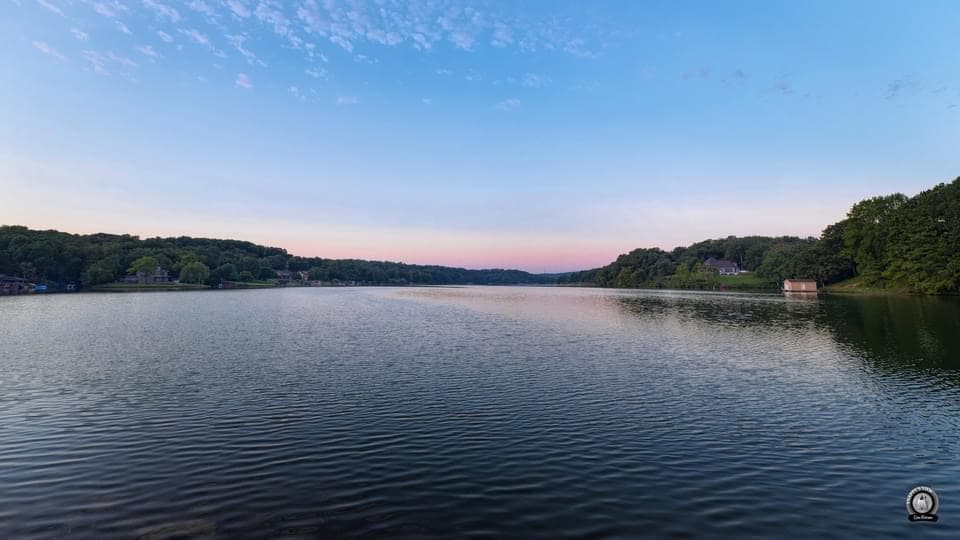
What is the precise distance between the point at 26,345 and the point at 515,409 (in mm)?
37162

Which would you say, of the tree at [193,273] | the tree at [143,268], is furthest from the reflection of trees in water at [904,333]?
the tree at [143,268]

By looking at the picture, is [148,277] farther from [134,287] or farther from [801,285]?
[801,285]

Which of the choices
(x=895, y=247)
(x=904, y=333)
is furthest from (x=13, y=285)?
(x=895, y=247)

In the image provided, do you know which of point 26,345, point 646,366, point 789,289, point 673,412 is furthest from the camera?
point 789,289

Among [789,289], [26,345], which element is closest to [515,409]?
[26,345]

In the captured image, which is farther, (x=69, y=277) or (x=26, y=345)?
(x=69, y=277)

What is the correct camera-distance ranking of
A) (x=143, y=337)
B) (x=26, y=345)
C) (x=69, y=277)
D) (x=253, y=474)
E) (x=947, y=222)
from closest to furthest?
(x=253, y=474)
(x=26, y=345)
(x=143, y=337)
(x=947, y=222)
(x=69, y=277)

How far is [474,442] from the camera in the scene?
14961mm

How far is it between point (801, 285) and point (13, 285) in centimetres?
22097

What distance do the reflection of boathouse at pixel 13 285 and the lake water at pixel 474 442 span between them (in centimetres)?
14159

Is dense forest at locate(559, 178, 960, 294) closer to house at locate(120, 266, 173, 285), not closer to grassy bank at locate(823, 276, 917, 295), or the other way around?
grassy bank at locate(823, 276, 917, 295)

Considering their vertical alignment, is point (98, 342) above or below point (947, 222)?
below

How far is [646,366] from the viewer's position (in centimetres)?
2800

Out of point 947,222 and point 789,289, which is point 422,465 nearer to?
point 947,222
